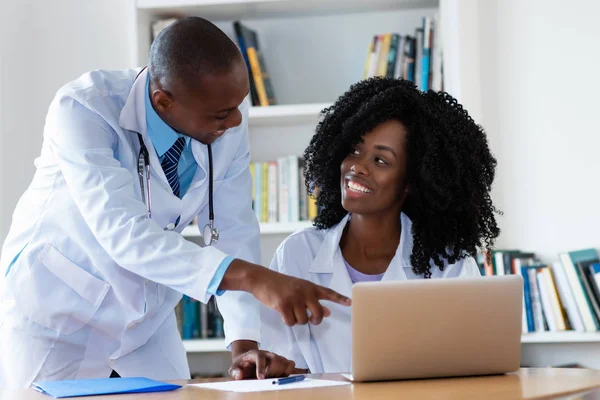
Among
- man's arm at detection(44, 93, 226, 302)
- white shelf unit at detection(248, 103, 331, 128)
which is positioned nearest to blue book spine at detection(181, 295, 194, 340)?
white shelf unit at detection(248, 103, 331, 128)

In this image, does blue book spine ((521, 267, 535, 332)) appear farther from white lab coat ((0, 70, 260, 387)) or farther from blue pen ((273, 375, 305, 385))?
blue pen ((273, 375, 305, 385))

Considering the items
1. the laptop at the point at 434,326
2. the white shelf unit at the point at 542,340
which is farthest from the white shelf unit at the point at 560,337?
the laptop at the point at 434,326

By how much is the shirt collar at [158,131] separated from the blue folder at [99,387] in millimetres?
519

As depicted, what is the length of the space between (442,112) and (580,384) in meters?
0.98

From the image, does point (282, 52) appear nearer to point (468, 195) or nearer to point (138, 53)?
point (138, 53)

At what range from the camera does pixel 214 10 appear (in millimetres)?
3176

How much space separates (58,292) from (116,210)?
0.97ft

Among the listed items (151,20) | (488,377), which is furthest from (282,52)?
(488,377)

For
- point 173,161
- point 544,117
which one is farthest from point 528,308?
point 173,161

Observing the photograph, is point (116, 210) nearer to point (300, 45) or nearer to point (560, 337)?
point (560, 337)

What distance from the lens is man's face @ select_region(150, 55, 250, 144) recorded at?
4.79ft

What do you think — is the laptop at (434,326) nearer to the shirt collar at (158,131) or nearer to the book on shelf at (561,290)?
the shirt collar at (158,131)

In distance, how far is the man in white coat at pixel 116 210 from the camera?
1450mm

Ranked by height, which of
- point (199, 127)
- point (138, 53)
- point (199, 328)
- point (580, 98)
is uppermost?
point (138, 53)
